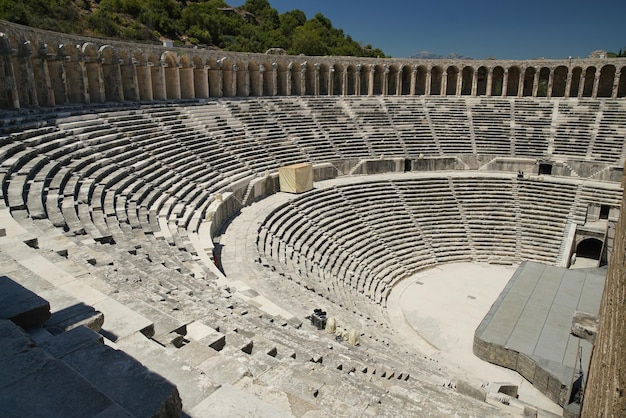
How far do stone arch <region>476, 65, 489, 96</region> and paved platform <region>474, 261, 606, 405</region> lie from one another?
64.5ft

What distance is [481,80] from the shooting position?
3309cm

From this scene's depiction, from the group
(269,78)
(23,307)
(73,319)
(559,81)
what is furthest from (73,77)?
(559,81)

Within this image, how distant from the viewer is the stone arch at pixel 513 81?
1218 inches

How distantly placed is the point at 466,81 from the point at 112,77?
24.2 metres

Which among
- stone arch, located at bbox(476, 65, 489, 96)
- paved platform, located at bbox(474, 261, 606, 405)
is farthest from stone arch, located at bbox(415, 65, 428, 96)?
paved platform, located at bbox(474, 261, 606, 405)

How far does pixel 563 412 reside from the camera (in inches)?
378

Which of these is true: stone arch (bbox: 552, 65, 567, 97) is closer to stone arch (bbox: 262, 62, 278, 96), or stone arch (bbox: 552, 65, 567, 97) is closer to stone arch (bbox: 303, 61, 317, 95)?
stone arch (bbox: 303, 61, 317, 95)

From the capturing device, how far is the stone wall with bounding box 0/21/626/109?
16.7 metres

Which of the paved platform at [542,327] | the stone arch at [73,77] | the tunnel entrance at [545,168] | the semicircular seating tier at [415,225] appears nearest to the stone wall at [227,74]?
the stone arch at [73,77]

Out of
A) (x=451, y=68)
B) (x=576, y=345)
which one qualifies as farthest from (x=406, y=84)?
(x=576, y=345)

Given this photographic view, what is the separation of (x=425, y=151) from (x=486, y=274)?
941 centimetres

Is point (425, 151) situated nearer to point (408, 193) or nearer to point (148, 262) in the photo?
point (408, 193)

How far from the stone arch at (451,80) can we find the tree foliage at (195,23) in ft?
61.3

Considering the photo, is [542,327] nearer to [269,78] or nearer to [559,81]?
[269,78]
